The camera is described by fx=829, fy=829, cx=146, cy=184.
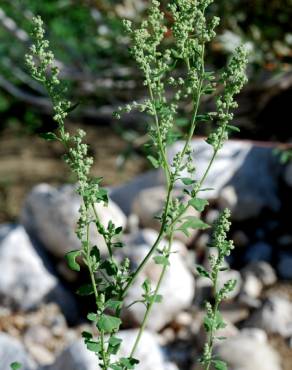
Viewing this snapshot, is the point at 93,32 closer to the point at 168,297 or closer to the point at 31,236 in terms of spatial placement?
the point at 31,236

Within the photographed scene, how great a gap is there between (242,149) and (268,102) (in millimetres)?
912

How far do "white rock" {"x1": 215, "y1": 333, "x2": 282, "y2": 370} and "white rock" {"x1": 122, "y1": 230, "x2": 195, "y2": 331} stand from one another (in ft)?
1.62

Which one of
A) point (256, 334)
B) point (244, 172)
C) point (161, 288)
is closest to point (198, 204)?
point (256, 334)

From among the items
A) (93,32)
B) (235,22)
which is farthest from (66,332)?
(93,32)

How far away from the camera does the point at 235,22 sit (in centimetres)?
493

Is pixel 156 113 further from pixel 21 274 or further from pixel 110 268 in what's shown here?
pixel 21 274

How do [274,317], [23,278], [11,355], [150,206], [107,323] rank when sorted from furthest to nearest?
[150,206]
[23,278]
[274,317]
[11,355]
[107,323]

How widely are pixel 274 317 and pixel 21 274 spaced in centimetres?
119

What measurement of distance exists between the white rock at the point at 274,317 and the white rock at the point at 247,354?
0.21m

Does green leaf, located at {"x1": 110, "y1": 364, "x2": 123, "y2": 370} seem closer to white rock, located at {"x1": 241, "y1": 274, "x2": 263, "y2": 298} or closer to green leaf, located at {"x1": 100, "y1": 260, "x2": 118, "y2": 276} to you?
green leaf, located at {"x1": 100, "y1": 260, "x2": 118, "y2": 276}

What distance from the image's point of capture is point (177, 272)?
11.7 ft

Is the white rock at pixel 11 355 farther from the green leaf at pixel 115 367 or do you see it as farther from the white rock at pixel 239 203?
the white rock at pixel 239 203

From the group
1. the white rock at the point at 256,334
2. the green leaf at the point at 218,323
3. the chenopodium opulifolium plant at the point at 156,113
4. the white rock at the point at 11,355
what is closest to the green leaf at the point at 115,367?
the chenopodium opulifolium plant at the point at 156,113

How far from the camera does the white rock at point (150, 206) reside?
3859 millimetres
